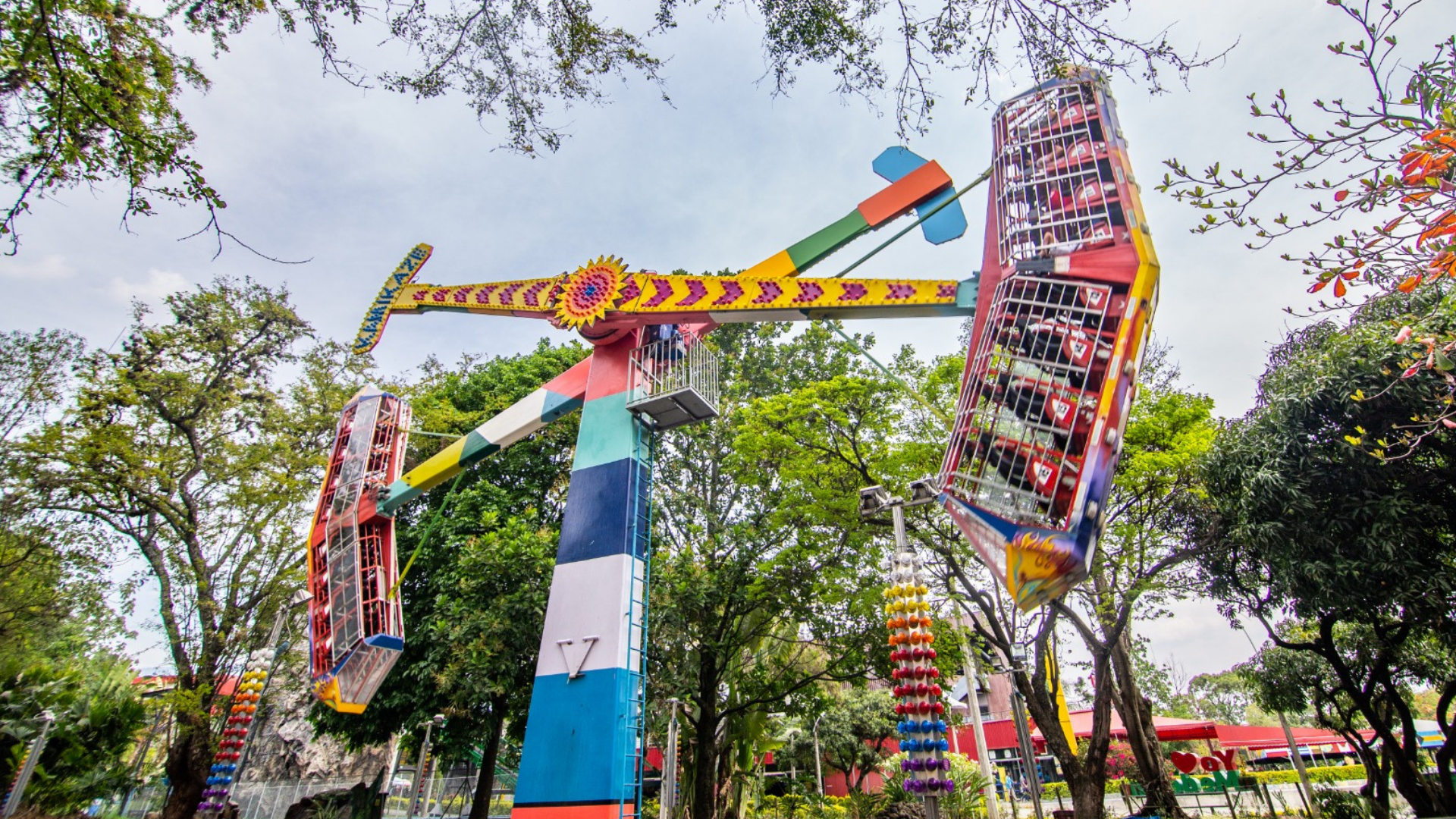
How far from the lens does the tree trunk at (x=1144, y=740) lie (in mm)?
14633

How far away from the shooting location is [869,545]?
15.3 m

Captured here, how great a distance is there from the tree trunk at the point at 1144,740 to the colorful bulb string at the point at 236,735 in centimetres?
1572

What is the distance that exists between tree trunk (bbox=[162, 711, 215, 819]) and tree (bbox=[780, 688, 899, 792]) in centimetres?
1944

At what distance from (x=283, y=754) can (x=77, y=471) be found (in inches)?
756

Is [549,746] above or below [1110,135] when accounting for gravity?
below

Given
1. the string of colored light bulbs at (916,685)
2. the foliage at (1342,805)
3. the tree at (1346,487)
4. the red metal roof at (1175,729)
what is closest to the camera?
the string of colored light bulbs at (916,685)

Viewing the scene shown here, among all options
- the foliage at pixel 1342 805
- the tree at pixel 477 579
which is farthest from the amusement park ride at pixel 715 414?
the foliage at pixel 1342 805

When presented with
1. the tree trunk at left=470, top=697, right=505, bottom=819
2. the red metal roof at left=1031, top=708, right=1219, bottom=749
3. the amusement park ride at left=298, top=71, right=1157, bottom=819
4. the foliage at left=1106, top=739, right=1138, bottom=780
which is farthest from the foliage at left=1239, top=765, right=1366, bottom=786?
the amusement park ride at left=298, top=71, right=1157, bottom=819

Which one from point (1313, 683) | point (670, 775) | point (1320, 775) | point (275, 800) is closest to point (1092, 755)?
point (670, 775)

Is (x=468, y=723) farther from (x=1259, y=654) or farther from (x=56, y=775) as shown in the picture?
(x=1259, y=654)

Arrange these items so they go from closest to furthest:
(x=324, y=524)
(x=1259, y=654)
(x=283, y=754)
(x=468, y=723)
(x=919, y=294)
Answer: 1. (x=919, y=294)
2. (x=324, y=524)
3. (x=468, y=723)
4. (x=1259, y=654)
5. (x=283, y=754)

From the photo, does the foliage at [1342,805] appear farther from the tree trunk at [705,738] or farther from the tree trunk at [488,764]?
the tree trunk at [488,764]

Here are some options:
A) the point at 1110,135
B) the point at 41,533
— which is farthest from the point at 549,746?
the point at 41,533

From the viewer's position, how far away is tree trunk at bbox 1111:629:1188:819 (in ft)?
48.0
